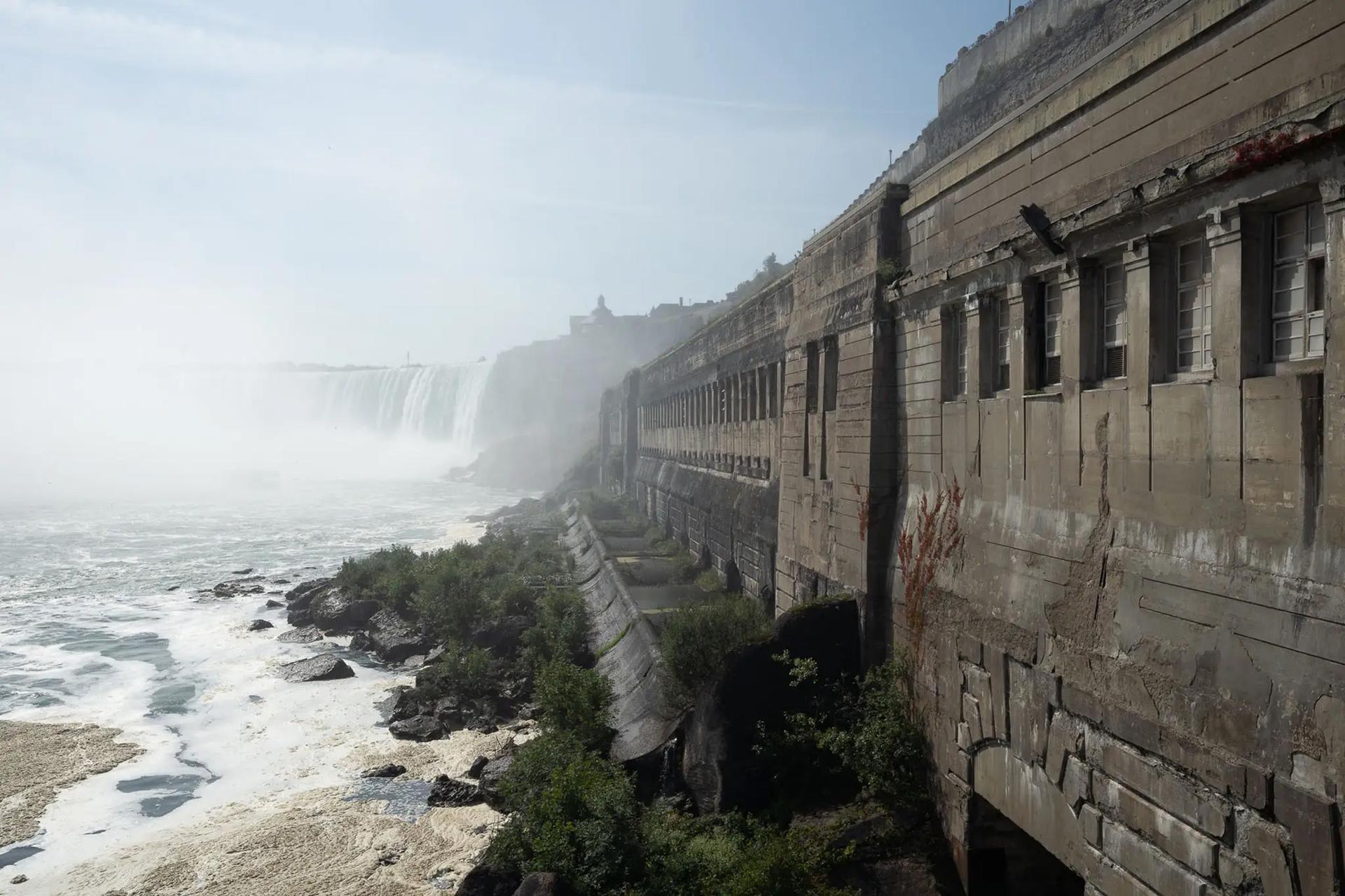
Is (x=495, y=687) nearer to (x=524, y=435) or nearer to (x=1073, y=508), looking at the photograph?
(x=1073, y=508)

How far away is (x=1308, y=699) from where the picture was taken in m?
4.70

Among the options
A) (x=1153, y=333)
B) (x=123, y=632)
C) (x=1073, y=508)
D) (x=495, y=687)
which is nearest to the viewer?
(x=1153, y=333)

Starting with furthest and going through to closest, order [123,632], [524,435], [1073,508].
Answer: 1. [524,435]
2. [123,632]
3. [1073,508]

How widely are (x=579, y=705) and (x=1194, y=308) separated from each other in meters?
9.61

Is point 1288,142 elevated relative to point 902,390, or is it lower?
elevated

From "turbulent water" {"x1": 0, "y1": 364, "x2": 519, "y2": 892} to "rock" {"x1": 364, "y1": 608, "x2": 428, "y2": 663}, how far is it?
0.72 metres

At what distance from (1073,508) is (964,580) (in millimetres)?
1772

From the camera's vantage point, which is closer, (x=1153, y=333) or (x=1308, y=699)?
(x=1308, y=699)

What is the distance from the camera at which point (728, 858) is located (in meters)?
8.55

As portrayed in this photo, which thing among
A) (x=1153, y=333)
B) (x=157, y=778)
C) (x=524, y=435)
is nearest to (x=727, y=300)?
(x=524, y=435)

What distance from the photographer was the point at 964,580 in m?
8.32

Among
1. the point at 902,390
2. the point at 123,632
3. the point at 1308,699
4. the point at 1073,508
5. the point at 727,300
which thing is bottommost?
the point at 123,632

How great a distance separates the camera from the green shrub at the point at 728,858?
7.66m

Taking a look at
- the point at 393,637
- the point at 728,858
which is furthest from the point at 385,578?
the point at 728,858
